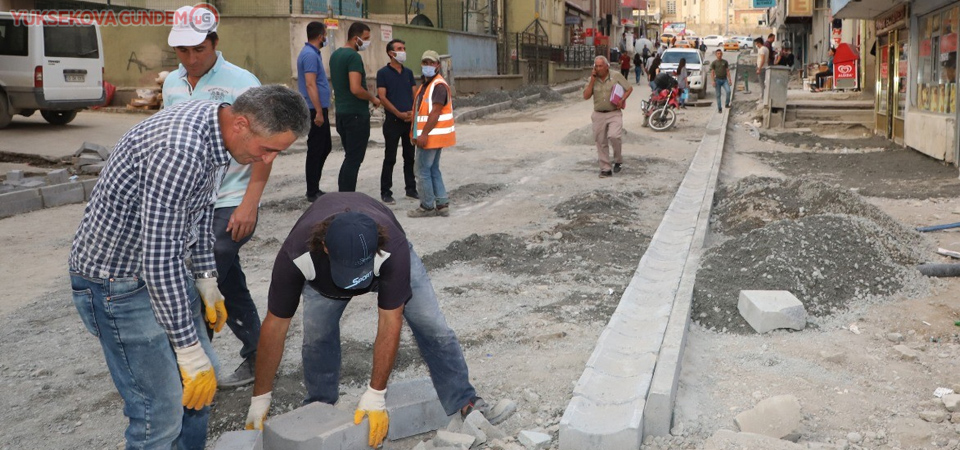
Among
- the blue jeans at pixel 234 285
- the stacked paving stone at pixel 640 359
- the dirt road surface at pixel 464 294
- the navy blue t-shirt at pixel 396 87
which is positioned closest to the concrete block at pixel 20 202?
the dirt road surface at pixel 464 294

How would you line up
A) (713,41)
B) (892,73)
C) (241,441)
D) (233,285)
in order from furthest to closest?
1. (713,41)
2. (892,73)
3. (233,285)
4. (241,441)

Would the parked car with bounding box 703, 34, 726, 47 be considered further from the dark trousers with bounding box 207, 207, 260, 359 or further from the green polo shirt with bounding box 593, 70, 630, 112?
the dark trousers with bounding box 207, 207, 260, 359

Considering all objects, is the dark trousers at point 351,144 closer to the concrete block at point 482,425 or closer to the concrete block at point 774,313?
the concrete block at point 774,313

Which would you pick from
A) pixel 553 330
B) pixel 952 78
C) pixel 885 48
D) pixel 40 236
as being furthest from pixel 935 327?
pixel 885 48

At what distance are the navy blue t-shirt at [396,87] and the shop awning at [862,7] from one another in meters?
10.2

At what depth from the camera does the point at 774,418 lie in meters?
3.60

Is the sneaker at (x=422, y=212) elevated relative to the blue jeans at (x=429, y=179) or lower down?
lower down

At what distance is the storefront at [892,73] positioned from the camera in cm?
1594

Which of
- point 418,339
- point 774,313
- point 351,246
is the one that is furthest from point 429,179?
point 351,246

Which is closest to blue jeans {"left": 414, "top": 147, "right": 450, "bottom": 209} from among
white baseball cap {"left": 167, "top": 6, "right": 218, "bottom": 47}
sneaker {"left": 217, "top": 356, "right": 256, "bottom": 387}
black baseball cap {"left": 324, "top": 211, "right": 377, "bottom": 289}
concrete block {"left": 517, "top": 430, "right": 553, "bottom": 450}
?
white baseball cap {"left": 167, "top": 6, "right": 218, "bottom": 47}

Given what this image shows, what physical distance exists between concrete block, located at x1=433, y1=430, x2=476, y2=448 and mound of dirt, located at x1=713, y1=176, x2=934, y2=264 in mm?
4253

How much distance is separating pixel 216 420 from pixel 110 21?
2114cm

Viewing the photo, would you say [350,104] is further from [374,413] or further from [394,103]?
[374,413]

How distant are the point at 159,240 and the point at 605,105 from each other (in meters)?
9.68
